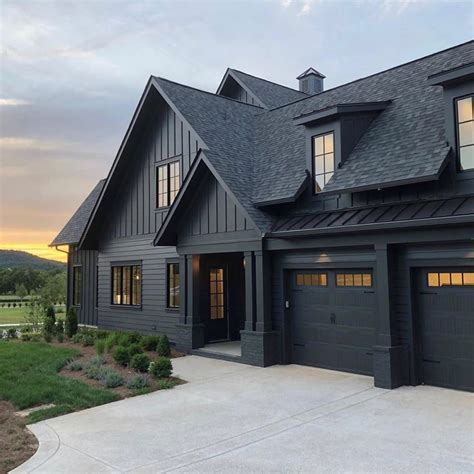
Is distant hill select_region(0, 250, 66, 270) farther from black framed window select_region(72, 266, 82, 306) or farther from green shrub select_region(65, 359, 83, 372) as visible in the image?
green shrub select_region(65, 359, 83, 372)

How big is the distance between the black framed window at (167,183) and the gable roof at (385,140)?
2.50 m

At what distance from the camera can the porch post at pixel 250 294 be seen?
33.5 ft

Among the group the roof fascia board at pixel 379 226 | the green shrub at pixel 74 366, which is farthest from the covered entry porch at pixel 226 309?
the green shrub at pixel 74 366

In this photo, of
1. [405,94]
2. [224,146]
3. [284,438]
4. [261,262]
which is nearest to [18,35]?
[224,146]

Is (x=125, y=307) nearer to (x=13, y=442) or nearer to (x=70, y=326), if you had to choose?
(x=70, y=326)

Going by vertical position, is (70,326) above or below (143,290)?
below

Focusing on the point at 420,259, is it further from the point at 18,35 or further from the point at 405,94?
the point at 18,35

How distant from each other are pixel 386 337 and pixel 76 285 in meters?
14.8

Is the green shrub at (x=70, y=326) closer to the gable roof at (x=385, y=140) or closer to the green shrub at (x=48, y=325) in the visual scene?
the green shrub at (x=48, y=325)

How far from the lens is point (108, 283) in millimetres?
16266

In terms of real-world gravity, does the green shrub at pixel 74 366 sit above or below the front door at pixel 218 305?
below

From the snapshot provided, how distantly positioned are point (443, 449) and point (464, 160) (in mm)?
4725

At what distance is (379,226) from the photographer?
7.92 m

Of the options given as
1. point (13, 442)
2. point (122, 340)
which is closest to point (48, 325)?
point (122, 340)
